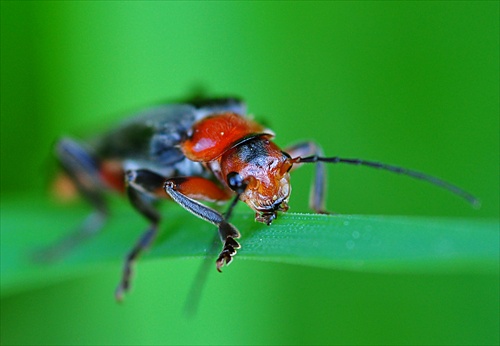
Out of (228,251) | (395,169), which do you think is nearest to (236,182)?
(228,251)

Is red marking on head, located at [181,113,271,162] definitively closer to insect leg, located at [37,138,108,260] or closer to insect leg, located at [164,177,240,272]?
insect leg, located at [164,177,240,272]

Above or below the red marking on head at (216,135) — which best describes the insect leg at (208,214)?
below

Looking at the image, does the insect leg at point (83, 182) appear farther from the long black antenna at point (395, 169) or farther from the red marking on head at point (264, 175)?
the long black antenna at point (395, 169)

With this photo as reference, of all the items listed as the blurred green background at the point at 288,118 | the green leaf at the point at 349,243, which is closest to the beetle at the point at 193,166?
the green leaf at the point at 349,243

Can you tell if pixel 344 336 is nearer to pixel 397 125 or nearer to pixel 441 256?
pixel 397 125

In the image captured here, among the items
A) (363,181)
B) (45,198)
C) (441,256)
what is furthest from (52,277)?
(441,256)
